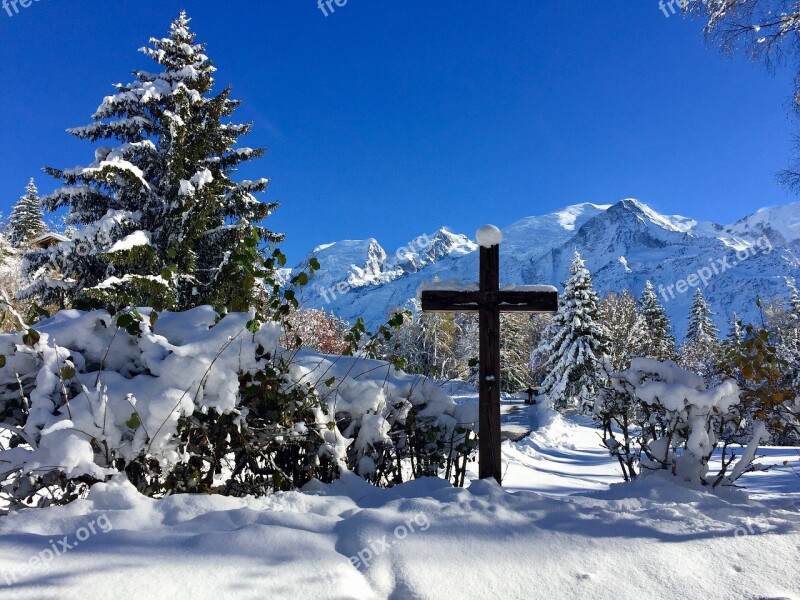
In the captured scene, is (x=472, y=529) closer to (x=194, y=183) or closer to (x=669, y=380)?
(x=669, y=380)

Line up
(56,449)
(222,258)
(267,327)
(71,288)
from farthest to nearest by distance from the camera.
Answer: (222,258), (71,288), (267,327), (56,449)

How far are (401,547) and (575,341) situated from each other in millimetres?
25021

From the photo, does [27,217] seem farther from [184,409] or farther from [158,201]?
[184,409]

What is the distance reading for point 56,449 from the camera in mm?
2172

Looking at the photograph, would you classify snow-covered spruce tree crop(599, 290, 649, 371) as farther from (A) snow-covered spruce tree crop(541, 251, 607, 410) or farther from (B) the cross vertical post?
(B) the cross vertical post

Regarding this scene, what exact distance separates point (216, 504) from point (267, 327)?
109cm

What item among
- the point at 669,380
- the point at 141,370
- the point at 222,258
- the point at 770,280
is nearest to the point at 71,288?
the point at 222,258

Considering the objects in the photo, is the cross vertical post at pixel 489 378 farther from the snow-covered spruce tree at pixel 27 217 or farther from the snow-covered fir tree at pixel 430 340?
the snow-covered spruce tree at pixel 27 217

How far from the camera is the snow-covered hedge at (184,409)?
7.64 ft

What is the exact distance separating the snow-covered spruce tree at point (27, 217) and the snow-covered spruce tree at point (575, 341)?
37586 mm

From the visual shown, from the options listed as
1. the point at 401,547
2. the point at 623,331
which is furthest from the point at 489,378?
the point at 623,331

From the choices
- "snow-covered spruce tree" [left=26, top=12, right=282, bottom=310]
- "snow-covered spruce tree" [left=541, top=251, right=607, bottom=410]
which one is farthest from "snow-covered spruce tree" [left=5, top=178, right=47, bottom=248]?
"snow-covered spruce tree" [left=541, top=251, right=607, bottom=410]

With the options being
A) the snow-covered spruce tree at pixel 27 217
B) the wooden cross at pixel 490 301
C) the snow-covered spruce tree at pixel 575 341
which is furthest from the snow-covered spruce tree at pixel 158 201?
the snow-covered spruce tree at pixel 27 217

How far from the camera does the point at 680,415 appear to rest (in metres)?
3.37
